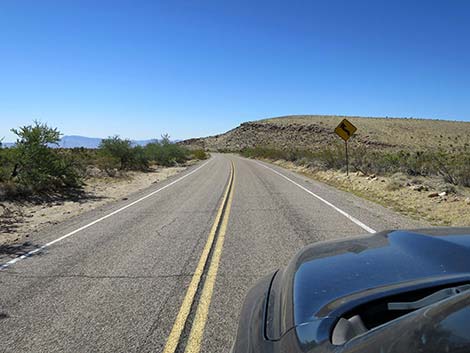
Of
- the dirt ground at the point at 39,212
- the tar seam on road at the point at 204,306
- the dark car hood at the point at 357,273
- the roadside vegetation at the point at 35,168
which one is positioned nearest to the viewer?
the dark car hood at the point at 357,273

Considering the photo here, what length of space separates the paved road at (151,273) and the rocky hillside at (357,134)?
244 ft

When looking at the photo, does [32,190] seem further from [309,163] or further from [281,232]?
[309,163]

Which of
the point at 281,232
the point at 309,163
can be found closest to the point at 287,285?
the point at 281,232

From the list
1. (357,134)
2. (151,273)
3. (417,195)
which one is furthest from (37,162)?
(357,134)

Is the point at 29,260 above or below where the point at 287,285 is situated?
below

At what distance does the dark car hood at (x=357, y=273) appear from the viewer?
78.3 inches

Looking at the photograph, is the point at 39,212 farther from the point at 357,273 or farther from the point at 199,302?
the point at 357,273

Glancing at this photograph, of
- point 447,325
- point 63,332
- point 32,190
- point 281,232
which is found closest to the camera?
point 447,325

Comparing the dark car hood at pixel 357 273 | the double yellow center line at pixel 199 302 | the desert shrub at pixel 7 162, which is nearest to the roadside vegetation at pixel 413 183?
the double yellow center line at pixel 199 302

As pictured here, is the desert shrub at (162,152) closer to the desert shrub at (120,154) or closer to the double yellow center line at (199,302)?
the desert shrub at (120,154)

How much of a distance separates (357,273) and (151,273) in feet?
13.2

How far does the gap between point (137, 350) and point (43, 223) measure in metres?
8.68

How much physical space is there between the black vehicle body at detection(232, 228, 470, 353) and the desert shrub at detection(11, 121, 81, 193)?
15.3 m

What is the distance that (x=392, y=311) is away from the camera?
6.30 ft
